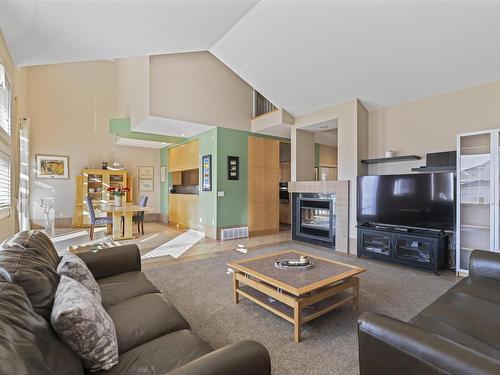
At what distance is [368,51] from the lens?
3656 millimetres

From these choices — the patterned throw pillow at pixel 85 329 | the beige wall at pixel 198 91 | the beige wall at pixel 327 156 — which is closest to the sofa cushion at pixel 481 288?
the patterned throw pillow at pixel 85 329

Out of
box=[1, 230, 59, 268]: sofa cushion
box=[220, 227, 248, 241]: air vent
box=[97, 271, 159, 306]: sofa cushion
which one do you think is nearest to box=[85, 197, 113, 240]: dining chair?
box=[220, 227, 248, 241]: air vent

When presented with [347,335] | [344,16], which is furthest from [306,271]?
[344,16]

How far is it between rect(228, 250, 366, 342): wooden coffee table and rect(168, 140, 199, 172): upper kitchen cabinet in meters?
4.66

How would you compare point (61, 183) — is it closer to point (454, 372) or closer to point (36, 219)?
point (36, 219)

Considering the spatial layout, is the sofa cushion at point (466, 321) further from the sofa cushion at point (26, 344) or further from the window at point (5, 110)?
the window at point (5, 110)

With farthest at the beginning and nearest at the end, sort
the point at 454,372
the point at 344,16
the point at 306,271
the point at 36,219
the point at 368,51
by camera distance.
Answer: the point at 36,219 → the point at 368,51 → the point at 344,16 → the point at 306,271 → the point at 454,372

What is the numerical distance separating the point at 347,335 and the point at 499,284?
122cm

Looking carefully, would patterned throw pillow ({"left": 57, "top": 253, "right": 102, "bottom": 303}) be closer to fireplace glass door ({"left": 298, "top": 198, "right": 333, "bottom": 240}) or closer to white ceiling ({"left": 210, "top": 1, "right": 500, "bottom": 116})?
white ceiling ({"left": 210, "top": 1, "right": 500, "bottom": 116})

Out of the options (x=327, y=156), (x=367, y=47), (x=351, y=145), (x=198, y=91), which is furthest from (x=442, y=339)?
(x=327, y=156)

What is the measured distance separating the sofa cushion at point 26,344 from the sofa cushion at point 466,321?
5.80 feet

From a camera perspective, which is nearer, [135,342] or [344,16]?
[135,342]

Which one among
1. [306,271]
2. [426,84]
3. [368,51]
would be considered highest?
[368,51]

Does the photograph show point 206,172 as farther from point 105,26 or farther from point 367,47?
point 367,47
